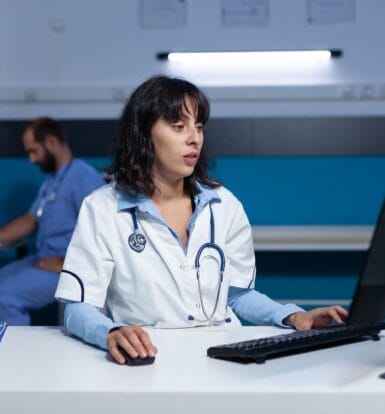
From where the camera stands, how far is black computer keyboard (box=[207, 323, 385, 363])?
4.02 ft

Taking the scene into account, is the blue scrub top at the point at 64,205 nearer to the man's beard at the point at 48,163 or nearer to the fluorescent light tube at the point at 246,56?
the man's beard at the point at 48,163

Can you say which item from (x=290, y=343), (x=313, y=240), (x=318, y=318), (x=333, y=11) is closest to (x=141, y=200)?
(x=318, y=318)

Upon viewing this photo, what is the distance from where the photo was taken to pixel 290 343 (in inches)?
50.7

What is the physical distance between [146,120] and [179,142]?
11 cm

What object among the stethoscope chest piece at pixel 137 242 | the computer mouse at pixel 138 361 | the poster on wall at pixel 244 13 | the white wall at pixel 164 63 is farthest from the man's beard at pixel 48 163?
the computer mouse at pixel 138 361

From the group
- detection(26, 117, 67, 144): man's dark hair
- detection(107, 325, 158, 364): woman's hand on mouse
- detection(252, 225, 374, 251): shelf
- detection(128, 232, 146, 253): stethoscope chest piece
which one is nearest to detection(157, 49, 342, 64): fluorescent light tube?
detection(26, 117, 67, 144): man's dark hair

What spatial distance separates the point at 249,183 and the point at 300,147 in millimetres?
342

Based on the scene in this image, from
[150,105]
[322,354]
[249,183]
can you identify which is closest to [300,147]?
[249,183]

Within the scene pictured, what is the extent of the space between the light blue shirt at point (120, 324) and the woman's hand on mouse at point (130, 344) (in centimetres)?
8

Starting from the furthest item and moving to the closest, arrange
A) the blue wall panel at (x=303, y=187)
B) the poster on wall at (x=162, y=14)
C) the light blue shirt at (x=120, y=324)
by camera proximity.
A: the poster on wall at (x=162, y=14)
the blue wall panel at (x=303, y=187)
the light blue shirt at (x=120, y=324)

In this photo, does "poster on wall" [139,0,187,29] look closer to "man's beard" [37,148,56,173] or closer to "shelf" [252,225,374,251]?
"man's beard" [37,148,56,173]

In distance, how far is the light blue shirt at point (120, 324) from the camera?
4.59 feet

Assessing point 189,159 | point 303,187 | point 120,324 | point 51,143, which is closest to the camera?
point 120,324

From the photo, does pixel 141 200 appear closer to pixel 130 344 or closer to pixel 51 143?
pixel 130 344
